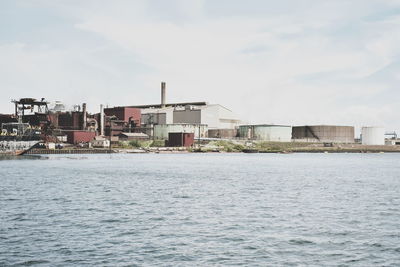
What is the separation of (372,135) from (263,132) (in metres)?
40.8

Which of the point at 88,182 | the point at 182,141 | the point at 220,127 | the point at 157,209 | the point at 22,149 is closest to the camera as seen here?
the point at 157,209

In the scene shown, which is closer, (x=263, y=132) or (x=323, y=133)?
(x=263, y=132)

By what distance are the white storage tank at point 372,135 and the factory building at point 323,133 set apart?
4.16 meters

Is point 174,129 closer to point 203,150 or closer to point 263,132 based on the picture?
point 203,150

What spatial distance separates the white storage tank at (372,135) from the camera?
168250 millimetres

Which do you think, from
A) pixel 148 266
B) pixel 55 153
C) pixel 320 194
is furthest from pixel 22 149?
pixel 148 266

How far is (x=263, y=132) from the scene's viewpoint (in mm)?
158625

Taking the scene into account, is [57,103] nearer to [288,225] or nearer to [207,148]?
[207,148]

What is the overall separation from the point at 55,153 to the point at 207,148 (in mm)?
46106

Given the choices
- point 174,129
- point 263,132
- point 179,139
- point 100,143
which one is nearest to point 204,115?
point 174,129

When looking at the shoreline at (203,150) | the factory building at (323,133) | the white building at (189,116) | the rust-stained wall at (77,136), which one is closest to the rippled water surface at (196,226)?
Result: the shoreline at (203,150)

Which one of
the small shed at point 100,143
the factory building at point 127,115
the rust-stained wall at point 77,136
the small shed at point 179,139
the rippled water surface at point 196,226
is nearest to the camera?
the rippled water surface at point 196,226

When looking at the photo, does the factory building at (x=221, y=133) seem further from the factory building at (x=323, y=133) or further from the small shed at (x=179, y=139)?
the factory building at (x=323, y=133)

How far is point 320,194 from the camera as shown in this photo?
3959 centimetres
